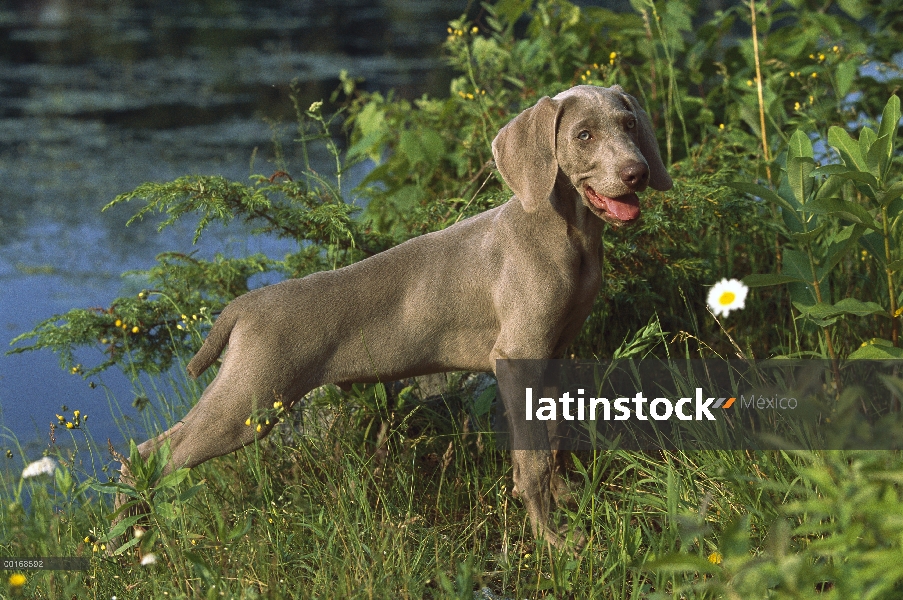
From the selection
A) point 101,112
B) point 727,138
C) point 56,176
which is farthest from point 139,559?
point 101,112

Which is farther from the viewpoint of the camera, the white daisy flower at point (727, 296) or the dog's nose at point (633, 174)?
the white daisy flower at point (727, 296)

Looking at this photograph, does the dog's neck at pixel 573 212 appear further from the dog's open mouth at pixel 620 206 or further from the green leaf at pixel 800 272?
the green leaf at pixel 800 272

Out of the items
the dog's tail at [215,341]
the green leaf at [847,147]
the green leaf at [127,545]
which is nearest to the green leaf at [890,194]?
the green leaf at [847,147]

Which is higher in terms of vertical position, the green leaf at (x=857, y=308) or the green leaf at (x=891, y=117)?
the green leaf at (x=891, y=117)

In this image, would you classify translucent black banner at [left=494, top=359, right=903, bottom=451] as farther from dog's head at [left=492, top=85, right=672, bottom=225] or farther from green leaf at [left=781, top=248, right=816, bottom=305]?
dog's head at [left=492, top=85, right=672, bottom=225]

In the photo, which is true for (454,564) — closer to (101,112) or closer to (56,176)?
(56,176)

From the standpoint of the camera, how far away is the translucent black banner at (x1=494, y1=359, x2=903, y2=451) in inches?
113

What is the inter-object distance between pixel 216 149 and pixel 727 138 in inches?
165

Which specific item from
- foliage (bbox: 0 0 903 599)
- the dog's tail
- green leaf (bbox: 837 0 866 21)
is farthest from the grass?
green leaf (bbox: 837 0 866 21)

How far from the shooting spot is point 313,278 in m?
2.94

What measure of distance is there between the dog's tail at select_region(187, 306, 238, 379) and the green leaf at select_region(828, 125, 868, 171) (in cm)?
195

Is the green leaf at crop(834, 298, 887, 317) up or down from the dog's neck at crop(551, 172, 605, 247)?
down

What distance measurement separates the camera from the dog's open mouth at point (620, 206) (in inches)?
107

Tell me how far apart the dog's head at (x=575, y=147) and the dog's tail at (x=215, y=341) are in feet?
3.00
